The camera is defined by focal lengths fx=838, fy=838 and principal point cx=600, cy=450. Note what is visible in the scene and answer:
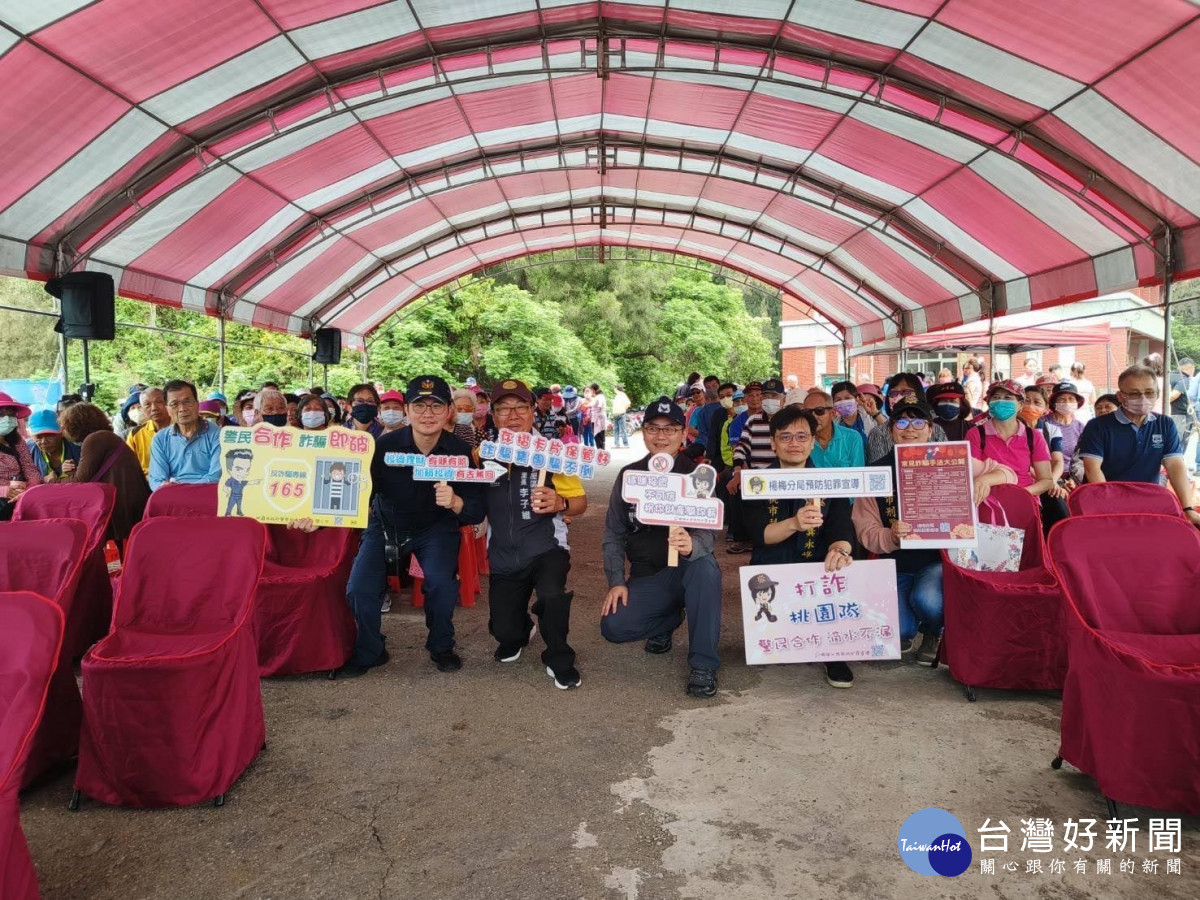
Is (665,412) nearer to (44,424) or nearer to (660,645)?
(660,645)

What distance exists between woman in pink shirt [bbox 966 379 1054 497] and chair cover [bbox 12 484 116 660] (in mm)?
5348

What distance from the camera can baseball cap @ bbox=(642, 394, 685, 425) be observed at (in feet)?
15.2

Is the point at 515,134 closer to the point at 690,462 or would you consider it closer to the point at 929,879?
the point at 690,462

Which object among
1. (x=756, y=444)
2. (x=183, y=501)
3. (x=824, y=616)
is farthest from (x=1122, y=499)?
(x=183, y=501)

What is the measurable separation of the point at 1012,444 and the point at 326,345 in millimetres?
15751

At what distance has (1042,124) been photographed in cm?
909

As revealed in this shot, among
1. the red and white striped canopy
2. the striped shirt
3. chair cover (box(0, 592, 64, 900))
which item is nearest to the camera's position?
chair cover (box(0, 592, 64, 900))

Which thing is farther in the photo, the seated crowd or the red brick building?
the red brick building

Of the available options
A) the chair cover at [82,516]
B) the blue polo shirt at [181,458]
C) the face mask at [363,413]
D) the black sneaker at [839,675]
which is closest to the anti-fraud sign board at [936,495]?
the black sneaker at [839,675]

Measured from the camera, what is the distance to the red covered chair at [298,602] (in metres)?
4.68

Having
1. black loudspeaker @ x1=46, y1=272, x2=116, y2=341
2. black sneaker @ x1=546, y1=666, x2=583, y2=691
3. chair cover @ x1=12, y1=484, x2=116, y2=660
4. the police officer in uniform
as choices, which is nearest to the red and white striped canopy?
black loudspeaker @ x1=46, y1=272, x2=116, y2=341

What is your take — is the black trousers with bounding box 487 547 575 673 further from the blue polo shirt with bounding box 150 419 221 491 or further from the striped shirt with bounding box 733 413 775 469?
the striped shirt with bounding box 733 413 775 469

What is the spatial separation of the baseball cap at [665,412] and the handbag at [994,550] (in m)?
1.65

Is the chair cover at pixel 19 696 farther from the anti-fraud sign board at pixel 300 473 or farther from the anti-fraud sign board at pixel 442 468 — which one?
the anti-fraud sign board at pixel 442 468
